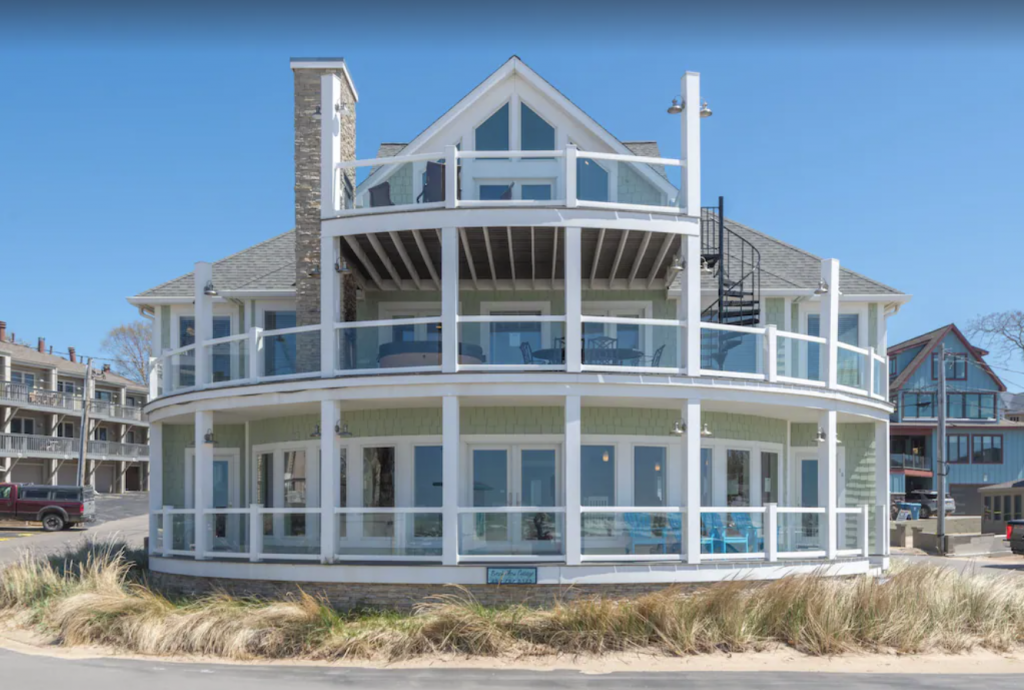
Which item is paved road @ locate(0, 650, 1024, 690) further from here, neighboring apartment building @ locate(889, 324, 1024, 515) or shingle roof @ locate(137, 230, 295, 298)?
neighboring apartment building @ locate(889, 324, 1024, 515)

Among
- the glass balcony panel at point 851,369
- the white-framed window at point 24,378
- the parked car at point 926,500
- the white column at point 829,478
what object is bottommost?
the parked car at point 926,500

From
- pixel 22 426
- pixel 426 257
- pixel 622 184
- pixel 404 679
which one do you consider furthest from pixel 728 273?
pixel 22 426

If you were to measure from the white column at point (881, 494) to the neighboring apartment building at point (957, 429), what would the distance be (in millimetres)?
44087

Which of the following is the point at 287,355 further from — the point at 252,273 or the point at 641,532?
the point at 641,532

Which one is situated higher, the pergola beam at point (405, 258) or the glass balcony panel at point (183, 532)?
the pergola beam at point (405, 258)

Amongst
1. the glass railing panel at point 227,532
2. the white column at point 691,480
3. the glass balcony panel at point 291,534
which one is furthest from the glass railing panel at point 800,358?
the glass railing panel at point 227,532

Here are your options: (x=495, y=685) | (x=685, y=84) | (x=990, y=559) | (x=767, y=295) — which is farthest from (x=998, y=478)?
(x=495, y=685)

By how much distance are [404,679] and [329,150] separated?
9.64 m

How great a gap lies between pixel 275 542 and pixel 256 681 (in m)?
5.36

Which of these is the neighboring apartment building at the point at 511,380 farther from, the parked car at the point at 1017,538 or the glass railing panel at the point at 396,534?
the parked car at the point at 1017,538

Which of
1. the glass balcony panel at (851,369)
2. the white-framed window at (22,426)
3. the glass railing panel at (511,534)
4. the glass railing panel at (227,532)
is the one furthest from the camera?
the white-framed window at (22,426)

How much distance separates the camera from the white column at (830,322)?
19.5m

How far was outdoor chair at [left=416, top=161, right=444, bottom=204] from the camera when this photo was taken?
19266 millimetres

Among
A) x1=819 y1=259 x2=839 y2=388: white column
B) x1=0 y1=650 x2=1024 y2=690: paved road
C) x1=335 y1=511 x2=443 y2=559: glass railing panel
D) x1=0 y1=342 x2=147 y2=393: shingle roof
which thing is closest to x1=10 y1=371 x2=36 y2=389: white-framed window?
x1=0 y1=342 x2=147 y2=393: shingle roof
